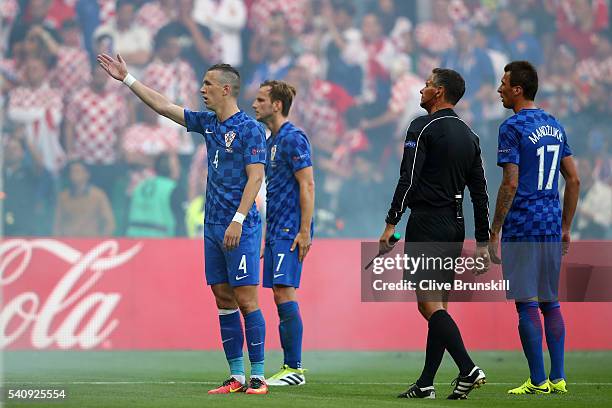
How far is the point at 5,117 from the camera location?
16250mm

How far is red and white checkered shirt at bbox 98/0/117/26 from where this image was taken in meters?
16.9

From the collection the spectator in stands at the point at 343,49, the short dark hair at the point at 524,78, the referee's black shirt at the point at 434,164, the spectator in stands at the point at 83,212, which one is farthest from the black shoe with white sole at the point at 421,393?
the spectator in stands at the point at 343,49

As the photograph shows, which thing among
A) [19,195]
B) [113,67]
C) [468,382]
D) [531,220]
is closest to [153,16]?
[19,195]

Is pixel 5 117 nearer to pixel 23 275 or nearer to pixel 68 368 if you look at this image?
pixel 23 275

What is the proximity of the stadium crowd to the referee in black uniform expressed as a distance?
28.0ft

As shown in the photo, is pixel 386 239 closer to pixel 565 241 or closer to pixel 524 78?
pixel 524 78

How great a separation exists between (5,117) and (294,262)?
8458 millimetres

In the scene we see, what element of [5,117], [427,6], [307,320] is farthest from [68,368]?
[427,6]

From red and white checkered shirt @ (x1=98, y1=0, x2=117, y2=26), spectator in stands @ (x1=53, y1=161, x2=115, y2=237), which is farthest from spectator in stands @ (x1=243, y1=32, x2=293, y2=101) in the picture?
spectator in stands @ (x1=53, y1=161, x2=115, y2=237)

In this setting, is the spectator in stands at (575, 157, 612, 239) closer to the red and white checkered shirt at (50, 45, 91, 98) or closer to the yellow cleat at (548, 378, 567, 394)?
the red and white checkered shirt at (50, 45, 91, 98)

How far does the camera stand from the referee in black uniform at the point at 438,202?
738cm

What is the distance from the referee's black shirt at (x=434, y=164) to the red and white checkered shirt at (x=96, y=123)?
9.24 m

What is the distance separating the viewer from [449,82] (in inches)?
300

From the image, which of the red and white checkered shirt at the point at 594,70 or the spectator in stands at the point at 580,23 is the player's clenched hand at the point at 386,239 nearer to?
the red and white checkered shirt at the point at 594,70
